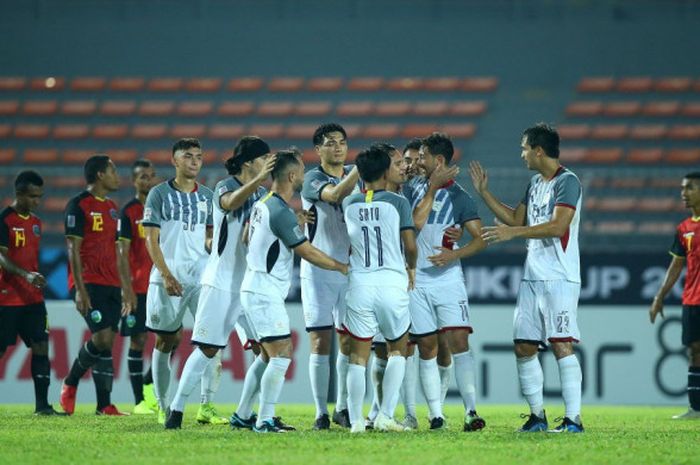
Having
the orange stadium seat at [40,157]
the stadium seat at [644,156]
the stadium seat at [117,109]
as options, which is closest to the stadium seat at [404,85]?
the stadium seat at [644,156]

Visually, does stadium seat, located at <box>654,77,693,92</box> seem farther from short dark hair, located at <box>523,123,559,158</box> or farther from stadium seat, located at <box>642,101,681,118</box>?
short dark hair, located at <box>523,123,559,158</box>

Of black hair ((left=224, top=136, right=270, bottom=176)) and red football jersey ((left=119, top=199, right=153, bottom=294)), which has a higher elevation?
black hair ((left=224, top=136, right=270, bottom=176))

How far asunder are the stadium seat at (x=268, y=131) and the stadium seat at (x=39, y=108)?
466 cm

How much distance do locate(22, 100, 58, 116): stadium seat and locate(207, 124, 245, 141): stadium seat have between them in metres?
3.75

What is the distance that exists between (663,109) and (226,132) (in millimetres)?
9825

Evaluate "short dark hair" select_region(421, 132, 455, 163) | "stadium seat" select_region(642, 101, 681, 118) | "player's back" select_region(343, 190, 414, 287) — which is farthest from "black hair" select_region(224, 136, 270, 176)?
"stadium seat" select_region(642, 101, 681, 118)

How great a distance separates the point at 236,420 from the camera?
391 inches

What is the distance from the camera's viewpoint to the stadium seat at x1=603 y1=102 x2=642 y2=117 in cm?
2567

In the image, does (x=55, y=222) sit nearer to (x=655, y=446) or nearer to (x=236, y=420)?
(x=236, y=420)

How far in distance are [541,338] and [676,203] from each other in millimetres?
10693

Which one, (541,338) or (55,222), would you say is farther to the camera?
(55,222)

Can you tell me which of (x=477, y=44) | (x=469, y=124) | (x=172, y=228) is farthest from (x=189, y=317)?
(x=477, y=44)

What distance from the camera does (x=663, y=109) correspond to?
83.7ft

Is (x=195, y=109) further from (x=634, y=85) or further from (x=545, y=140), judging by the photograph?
(x=545, y=140)
